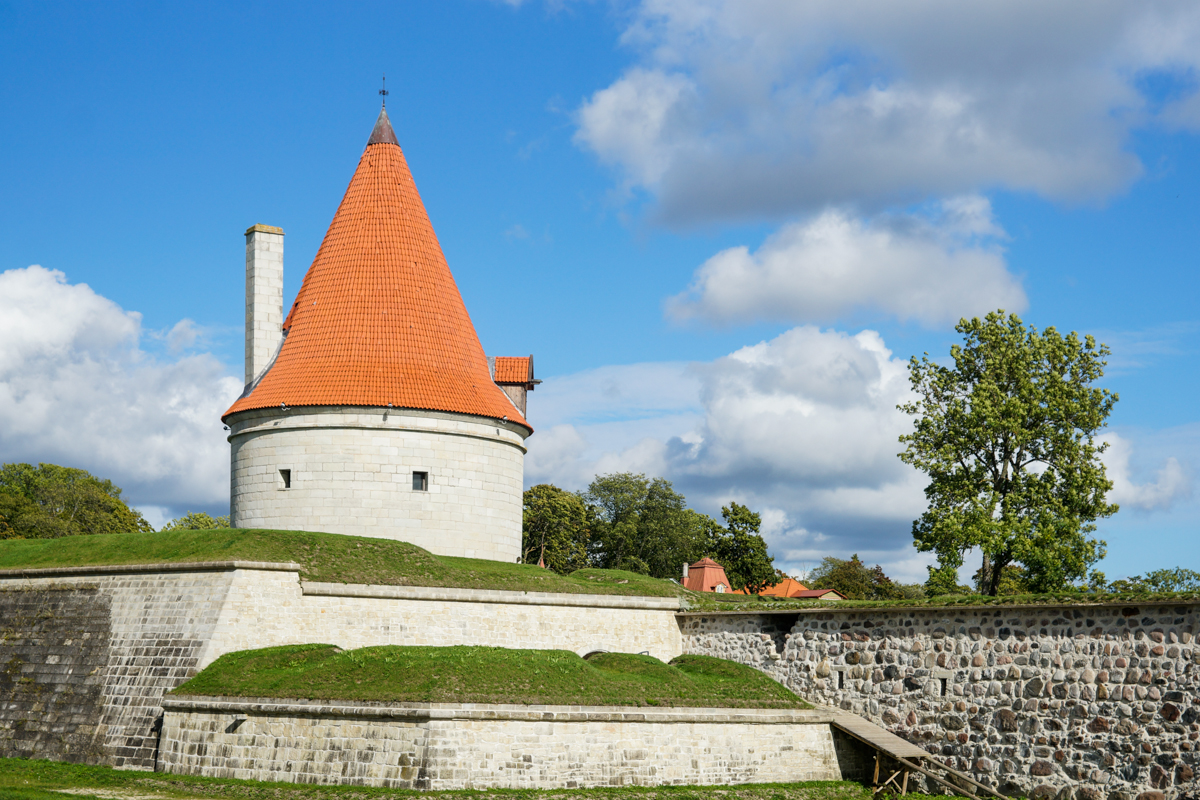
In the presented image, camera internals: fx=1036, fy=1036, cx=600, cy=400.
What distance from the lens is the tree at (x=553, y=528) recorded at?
53562 mm

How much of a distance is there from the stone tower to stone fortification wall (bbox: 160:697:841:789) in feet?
23.5

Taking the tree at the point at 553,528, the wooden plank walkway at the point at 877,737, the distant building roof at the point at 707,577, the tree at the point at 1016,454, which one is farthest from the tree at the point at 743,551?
the wooden plank walkway at the point at 877,737

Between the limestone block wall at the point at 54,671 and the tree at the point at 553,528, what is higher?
the tree at the point at 553,528

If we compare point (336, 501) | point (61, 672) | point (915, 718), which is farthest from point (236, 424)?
point (915, 718)

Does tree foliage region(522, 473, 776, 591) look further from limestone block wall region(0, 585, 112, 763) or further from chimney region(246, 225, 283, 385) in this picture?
limestone block wall region(0, 585, 112, 763)

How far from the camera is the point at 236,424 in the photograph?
79.8 ft

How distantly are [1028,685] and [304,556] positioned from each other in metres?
12.9

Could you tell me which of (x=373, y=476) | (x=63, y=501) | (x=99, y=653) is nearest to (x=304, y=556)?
(x=373, y=476)

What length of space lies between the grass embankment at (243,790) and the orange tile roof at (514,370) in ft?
44.0

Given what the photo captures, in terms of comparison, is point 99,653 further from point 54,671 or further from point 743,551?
point 743,551

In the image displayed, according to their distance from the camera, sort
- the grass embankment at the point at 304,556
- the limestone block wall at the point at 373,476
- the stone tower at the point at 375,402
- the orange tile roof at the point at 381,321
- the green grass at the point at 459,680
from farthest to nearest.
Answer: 1. the orange tile roof at the point at 381,321
2. the stone tower at the point at 375,402
3. the limestone block wall at the point at 373,476
4. the grass embankment at the point at 304,556
5. the green grass at the point at 459,680

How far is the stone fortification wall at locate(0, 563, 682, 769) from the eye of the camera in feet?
55.9

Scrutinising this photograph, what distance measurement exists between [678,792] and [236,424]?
45.9 ft

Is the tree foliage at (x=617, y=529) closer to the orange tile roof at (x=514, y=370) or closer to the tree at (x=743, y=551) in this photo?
the tree at (x=743, y=551)
